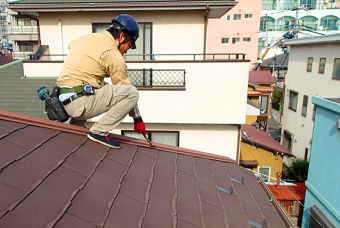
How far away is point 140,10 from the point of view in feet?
33.3

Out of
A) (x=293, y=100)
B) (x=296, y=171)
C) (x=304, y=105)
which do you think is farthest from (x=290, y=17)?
(x=296, y=171)

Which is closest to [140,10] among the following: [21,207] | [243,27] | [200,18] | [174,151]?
[200,18]

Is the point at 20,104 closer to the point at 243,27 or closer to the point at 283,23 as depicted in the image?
the point at 243,27

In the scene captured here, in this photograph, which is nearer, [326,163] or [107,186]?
[107,186]

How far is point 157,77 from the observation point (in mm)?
9484

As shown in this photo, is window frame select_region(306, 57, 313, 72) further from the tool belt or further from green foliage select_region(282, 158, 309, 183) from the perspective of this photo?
the tool belt

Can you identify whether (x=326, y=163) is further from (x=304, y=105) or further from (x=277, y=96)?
(x=277, y=96)

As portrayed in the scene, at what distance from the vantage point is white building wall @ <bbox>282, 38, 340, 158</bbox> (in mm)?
17859

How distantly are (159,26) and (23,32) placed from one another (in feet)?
106

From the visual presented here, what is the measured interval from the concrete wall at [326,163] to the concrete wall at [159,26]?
4853 millimetres

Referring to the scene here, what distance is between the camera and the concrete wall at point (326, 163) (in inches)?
292

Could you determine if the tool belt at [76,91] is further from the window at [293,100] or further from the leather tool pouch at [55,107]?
the window at [293,100]

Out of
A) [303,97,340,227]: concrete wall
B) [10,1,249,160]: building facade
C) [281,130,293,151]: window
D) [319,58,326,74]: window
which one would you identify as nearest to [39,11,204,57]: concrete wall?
[10,1,249,160]: building facade

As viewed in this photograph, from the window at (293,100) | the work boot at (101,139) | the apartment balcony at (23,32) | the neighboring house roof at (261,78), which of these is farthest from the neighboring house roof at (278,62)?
the work boot at (101,139)
